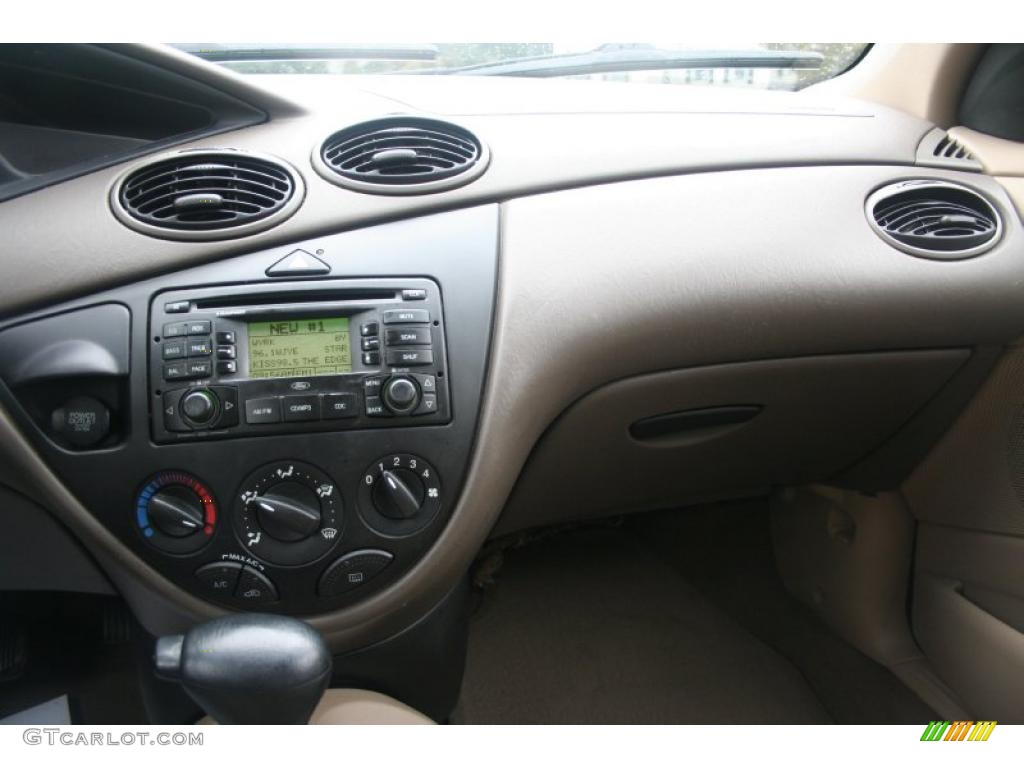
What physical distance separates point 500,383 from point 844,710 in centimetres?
99

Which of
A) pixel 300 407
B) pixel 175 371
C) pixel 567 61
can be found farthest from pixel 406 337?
pixel 567 61

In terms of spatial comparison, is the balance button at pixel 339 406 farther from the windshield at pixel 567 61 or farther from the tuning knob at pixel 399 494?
the windshield at pixel 567 61

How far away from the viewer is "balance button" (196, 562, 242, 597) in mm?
828

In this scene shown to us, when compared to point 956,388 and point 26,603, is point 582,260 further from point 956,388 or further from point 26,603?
point 26,603

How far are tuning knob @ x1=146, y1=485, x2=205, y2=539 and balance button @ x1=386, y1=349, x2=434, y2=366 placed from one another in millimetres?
250

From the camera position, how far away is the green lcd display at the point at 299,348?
0.82 meters

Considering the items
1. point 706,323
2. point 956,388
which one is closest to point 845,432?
point 956,388

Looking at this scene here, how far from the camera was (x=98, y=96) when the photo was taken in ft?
3.19

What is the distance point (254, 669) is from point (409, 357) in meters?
0.34

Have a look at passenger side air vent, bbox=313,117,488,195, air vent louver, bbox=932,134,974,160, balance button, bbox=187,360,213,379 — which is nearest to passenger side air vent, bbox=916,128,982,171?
air vent louver, bbox=932,134,974,160

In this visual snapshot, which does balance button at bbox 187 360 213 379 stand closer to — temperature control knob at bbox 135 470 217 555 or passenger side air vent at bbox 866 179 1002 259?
temperature control knob at bbox 135 470 217 555

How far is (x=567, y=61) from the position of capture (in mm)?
1269
